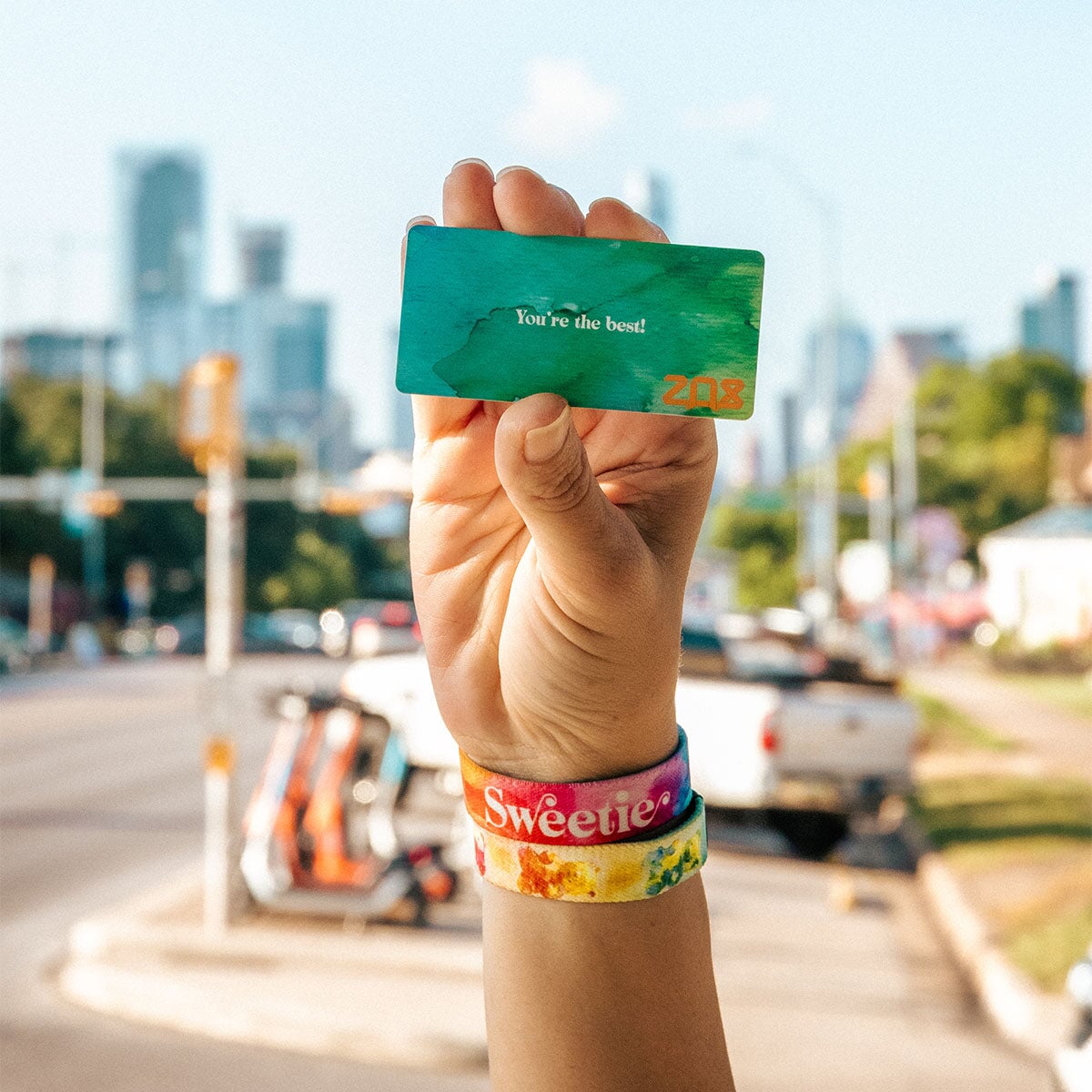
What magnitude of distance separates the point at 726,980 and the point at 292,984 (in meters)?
2.16

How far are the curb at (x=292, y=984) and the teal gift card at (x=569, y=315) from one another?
17.9ft

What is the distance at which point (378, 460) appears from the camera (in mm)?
6812

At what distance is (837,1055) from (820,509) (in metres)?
26.9

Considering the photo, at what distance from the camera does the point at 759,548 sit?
76688 millimetres

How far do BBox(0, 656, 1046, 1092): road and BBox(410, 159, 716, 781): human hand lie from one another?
194 inches

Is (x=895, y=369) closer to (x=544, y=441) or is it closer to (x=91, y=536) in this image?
(x=91, y=536)

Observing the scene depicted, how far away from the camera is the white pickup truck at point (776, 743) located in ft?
36.5

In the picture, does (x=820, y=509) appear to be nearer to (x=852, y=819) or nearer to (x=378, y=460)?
(x=852, y=819)

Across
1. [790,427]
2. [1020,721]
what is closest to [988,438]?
[790,427]

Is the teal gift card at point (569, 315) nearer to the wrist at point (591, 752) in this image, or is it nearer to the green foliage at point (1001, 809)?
the wrist at point (591, 752)

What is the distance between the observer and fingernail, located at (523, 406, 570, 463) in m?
1.22

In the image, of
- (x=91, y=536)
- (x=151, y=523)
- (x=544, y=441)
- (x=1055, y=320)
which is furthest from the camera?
(x=1055, y=320)

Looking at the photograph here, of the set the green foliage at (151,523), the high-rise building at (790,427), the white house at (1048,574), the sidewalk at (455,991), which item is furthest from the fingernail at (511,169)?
the green foliage at (151,523)

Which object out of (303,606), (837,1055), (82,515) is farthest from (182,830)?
(303,606)
